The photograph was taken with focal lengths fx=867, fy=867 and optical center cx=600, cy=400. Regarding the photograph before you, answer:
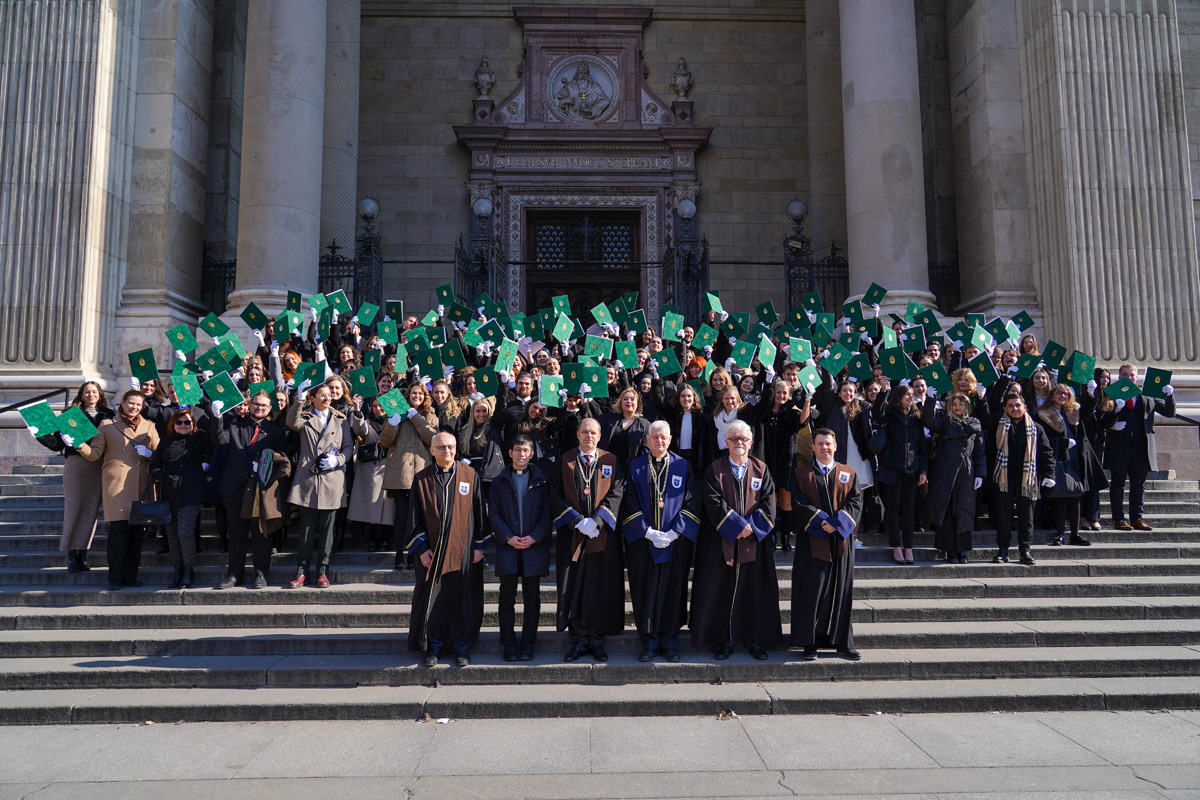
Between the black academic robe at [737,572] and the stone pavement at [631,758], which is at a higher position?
the black academic robe at [737,572]

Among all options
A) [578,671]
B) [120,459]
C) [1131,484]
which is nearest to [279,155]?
[120,459]

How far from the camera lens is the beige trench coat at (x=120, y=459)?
328 inches

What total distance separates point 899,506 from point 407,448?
5091 mm

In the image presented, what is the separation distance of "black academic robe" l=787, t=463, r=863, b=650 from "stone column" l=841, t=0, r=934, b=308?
7735mm

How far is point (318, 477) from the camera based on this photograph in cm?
827

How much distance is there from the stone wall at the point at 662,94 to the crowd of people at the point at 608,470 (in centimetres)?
818

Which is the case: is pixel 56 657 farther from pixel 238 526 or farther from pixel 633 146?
pixel 633 146

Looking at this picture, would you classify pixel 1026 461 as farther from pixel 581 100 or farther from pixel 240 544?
pixel 581 100

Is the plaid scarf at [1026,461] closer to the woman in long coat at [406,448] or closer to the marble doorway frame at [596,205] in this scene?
the woman in long coat at [406,448]

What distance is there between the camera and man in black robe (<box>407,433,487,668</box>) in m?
6.84

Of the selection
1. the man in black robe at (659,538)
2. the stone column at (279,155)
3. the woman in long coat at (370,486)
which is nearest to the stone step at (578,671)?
the man in black robe at (659,538)

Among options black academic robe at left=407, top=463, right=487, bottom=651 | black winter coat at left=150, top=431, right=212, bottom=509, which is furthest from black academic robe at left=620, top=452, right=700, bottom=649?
black winter coat at left=150, top=431, right=212, bottom=509

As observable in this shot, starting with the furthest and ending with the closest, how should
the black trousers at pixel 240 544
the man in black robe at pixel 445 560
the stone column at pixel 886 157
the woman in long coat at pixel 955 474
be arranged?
the stone column at pixel 886 157 → the woman in long coat at pixel 955 474 → the black trousers at pixel 240 544 → the man in black robe at pixel 445 560

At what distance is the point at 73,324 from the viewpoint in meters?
12.8
